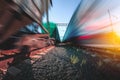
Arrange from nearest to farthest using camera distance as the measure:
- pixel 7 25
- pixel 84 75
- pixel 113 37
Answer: pixel 84 75 → pixel 7 25 → pixel 113 37

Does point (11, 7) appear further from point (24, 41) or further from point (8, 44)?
point (24, 41)

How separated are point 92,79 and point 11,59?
128 centimetres

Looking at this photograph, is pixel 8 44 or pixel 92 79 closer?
pixel 92 79

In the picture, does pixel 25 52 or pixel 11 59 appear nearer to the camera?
pixel 11 59

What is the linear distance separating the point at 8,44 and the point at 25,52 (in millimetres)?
611

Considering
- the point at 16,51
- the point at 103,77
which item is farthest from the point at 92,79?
the point at 16,51

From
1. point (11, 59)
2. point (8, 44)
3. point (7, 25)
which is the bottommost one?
point (11, 59)

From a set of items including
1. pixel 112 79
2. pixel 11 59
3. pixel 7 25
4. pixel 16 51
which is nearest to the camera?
pixel 112 79

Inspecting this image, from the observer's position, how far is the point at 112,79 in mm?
1927

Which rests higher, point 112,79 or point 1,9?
point 1,9

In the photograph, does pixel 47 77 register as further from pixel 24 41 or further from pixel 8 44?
pixel 24 41

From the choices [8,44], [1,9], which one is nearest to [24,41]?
[8,44]

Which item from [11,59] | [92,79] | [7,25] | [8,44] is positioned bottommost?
[92,79]

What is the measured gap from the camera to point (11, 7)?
7.22ft
